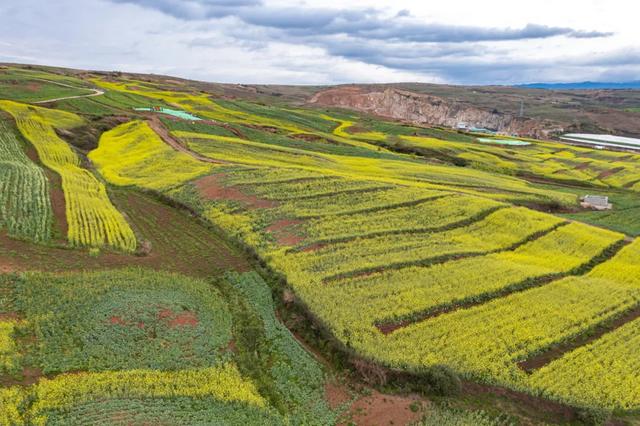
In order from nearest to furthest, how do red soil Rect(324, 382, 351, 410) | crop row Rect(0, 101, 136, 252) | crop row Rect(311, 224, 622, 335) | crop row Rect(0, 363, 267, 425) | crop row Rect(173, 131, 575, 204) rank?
crop row Rect(0, 363, 267, 425), red soil Rect(324, 382, 351, 410), crop row Rect(311, 224, 622, 335), crop row Rect(0, 101, 136, 252), crop row Rect(173, 131, 575, 204)

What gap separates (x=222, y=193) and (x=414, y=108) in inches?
4838

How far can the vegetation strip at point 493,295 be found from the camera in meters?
22.1

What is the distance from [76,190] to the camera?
37.3 metres

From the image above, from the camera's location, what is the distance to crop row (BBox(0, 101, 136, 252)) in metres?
29.3

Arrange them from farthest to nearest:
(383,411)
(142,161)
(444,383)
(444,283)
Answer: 1. (142,161)
2. (444,283)
3. (444,383)
4. (383,411)

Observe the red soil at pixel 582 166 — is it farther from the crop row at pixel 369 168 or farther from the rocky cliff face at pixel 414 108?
the rocky cliff face at pixel 414 108

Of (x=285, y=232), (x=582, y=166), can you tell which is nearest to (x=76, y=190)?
(x=285, y=232)

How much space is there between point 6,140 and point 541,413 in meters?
56.6

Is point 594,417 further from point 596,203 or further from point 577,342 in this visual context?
point 596,203

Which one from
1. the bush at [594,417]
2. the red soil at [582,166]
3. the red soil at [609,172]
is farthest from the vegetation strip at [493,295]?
the red soil at [582,166]

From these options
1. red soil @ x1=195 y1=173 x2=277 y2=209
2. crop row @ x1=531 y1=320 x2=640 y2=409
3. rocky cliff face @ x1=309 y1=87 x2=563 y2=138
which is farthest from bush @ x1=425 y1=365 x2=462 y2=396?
rocky cliff face @ x1=309 y1=87 x2=563 y2=138

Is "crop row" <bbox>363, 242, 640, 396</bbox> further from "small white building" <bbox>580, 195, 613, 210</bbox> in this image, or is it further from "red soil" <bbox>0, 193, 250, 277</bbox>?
"small white building" <bbox>580, 195, 613, 210</bbox>

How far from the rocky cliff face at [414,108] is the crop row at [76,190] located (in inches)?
3913

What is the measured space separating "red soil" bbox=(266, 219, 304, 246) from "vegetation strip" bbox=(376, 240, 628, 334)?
34.5 ft
